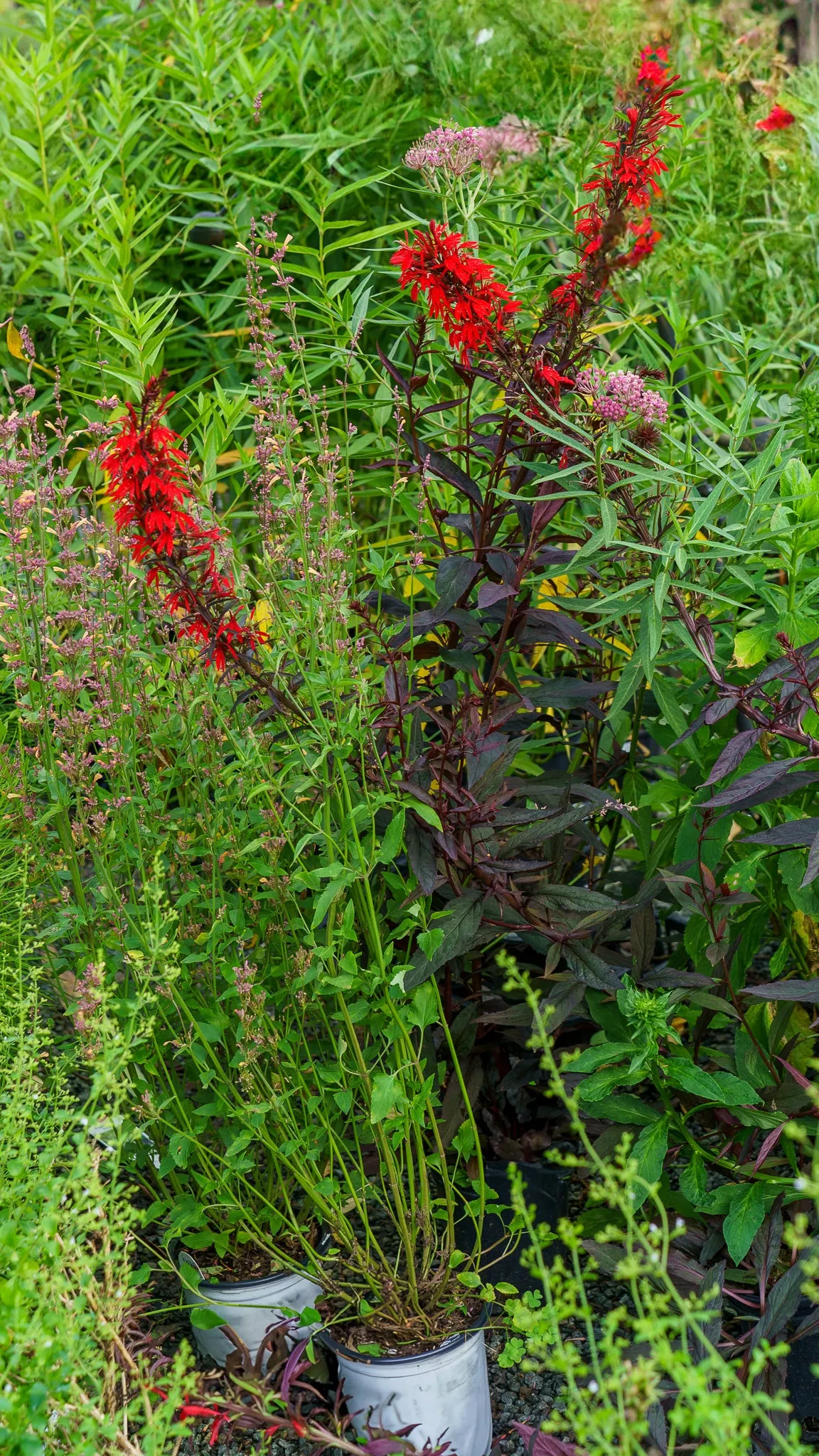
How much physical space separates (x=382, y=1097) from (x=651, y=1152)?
0.33 metres

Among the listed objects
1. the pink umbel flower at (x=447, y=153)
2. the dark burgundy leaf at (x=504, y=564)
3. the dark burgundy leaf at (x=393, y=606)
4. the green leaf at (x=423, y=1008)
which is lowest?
the green leaf at (x=423, y=1008)

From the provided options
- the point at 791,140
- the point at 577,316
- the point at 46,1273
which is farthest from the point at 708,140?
the point at 46,1273

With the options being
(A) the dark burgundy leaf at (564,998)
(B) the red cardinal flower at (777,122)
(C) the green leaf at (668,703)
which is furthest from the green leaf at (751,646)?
(B) the red cardinal flower at (777,122)

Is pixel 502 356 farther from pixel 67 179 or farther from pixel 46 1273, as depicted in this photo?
pixel 67 179

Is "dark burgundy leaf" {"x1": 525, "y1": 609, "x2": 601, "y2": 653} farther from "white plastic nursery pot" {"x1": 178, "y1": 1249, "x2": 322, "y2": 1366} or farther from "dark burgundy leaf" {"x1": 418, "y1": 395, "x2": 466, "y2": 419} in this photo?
"white plastic nursery pot" {"x1": 178, "y1": 1249, "x2": 322, "y2": 1366}

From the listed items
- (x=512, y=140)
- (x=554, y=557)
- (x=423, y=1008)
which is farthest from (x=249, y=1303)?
(x=512, y=140)

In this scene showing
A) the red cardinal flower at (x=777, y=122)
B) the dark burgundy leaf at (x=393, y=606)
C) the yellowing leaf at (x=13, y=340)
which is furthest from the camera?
the red cardinal flower at (x=777, y=122)

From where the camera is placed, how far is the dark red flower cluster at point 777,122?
3.00m

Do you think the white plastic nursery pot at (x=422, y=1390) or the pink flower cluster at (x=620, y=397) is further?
the white plastic nursery pot at (x=422, y=1390)

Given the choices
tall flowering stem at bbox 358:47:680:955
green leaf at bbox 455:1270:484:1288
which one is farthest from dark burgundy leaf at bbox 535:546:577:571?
green leaf at bbox 455:1270:484:1288

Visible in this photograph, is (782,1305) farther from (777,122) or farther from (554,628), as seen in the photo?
(777,122)

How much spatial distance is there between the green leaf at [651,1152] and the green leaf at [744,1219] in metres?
0.09

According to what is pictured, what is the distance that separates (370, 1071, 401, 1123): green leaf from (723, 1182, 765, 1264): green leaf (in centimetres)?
41

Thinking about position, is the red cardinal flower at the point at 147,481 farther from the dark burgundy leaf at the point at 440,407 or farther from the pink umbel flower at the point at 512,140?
the pink umbel flower at the point at 512,140
